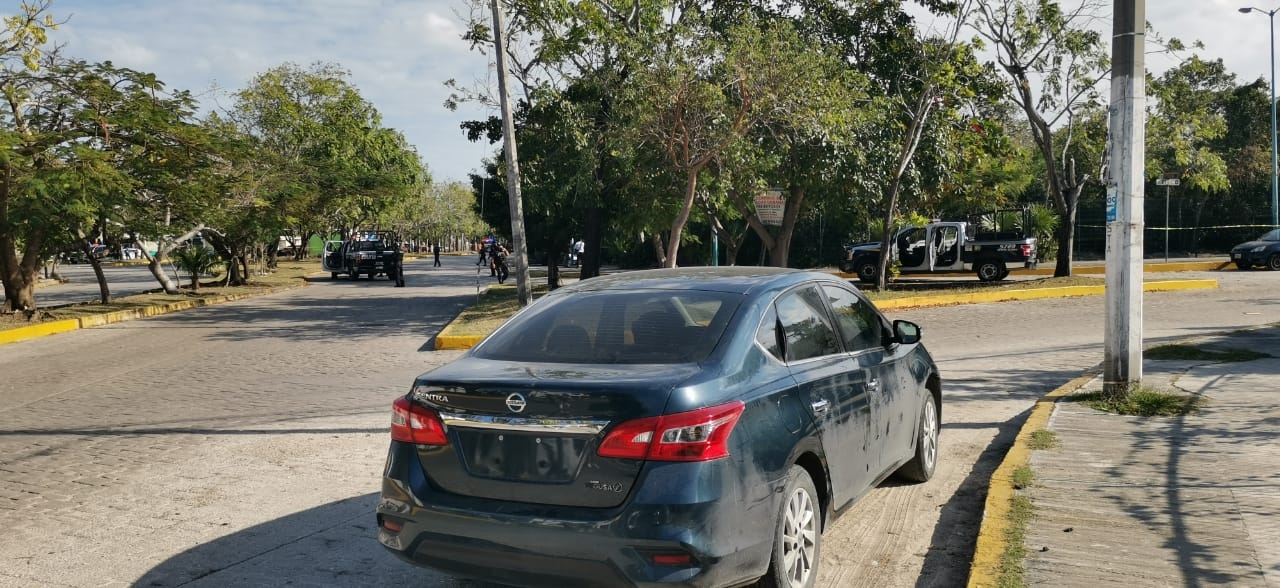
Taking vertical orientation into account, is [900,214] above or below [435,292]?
above

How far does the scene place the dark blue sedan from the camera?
11.5 feet

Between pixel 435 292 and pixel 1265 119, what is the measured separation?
41.0m

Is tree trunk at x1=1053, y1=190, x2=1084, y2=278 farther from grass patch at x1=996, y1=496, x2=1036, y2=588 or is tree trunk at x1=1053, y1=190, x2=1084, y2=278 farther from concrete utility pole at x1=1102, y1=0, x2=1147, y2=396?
grass patch at x1=996, y1=496, x2=1036, y2=588

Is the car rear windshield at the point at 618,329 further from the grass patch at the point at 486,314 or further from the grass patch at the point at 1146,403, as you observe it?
the grass patch at the point at 486,314

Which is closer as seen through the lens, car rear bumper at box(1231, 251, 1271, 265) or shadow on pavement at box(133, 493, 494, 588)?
shadow on pavement at box(133, 493, 494, 588)

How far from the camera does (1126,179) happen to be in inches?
309

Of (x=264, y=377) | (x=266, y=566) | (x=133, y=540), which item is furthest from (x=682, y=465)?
(x=264, y=377)

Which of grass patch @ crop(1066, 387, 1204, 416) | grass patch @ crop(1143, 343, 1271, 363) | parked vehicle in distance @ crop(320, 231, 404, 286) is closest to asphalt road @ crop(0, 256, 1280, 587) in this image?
grass patch @ crop(1066, 387, 1204, 416)

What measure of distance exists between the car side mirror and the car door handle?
1326 mm

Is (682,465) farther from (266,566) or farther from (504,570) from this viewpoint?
(266,566)

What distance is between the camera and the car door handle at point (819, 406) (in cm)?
426

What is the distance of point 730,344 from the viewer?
13.1 ft

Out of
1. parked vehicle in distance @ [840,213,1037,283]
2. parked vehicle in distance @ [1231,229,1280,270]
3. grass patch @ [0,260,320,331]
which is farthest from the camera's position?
parked vehicle in distance @ [1231,229,1280,270]

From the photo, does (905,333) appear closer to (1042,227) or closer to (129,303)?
(129,303)
